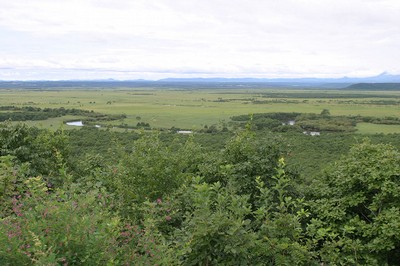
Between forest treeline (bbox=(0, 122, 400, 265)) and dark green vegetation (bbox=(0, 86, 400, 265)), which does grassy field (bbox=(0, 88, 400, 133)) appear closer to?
dark green vegetation (bbox=(0, 86, 400, 265))

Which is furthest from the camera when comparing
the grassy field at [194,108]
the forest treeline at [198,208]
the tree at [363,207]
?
the grassy field at [194,108]

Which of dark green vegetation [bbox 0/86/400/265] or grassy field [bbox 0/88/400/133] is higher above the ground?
dark green vegetation [bbox 0/86/400/265]

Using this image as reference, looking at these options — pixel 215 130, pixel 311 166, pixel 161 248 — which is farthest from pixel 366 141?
pixel 215 130

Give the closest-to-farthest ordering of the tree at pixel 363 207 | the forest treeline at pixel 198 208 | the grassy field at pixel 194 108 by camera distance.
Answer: the forest treeline at pixel 198 208, the tree at pixel 363 207, the grassy field at pixel 194 108

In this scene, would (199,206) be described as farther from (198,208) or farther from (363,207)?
(363,207)

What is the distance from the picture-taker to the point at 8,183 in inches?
244

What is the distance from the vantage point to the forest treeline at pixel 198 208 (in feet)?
14.2

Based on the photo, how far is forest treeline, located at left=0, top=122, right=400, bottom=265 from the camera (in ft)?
14.2

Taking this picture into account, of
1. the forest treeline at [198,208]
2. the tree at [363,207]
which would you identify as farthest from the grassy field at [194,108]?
the tree at [363,207]

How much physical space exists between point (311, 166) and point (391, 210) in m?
28.0

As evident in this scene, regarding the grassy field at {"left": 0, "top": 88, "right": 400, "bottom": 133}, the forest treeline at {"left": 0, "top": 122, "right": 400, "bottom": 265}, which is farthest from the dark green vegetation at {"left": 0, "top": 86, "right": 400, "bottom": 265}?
the grassy field at {"left": 0, "top": 88, "right": 400, "bottom": 133}

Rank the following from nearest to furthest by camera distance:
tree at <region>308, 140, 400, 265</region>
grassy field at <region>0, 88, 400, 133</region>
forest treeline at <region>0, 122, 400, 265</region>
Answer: forest treeline at <region>0, 122, 400, 265</region>, tree at <region>308, 140, 400, 265</region>, grassy field at <region>0, 88, 400, 133</region>

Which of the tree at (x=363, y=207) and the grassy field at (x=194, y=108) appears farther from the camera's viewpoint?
the grassy field at (x=194, y=108)

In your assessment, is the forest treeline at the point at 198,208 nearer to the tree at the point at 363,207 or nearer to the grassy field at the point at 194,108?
the tree at the point at 363,207
